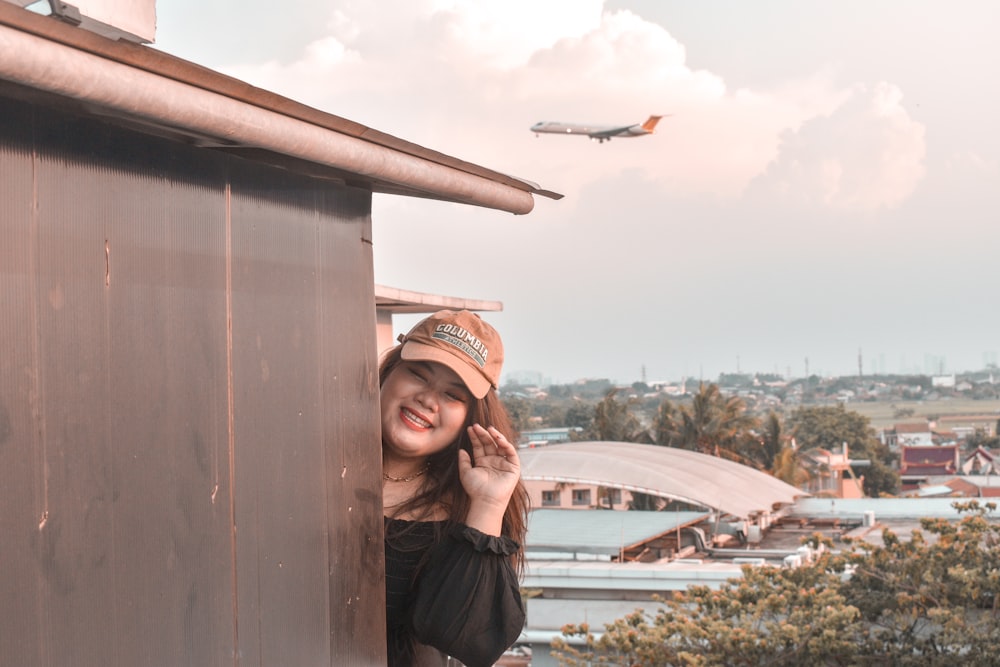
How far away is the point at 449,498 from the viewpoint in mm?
2473

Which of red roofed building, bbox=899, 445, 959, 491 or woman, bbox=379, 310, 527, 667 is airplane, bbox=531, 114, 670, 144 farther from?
woman, bbox=379, 310, 527, 667

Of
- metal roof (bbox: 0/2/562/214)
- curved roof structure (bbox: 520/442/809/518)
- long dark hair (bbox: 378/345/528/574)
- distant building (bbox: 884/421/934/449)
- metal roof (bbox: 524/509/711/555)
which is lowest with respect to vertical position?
distant building (bbox: 884/421/934/449)

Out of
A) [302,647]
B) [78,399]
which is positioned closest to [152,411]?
[78,399]

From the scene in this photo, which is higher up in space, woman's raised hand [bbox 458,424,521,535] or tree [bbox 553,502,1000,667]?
woman's raised hand [bbox 458,424,521,535]

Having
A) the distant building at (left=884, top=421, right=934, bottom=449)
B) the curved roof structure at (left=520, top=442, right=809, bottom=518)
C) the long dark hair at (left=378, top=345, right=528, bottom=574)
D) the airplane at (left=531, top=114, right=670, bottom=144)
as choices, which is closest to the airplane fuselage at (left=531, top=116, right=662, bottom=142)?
the airplane at (left=531, top=114, right=670, bottom=144)

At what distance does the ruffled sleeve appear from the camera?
7.22 ft

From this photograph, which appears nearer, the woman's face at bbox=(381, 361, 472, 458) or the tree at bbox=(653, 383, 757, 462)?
the woman's face at bbox=(381, 361, 472, 458)

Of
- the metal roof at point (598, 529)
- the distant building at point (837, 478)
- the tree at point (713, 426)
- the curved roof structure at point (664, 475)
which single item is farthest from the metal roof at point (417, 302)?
the distant building at point (837, 478)

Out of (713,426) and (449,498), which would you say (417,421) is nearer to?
(449,498)

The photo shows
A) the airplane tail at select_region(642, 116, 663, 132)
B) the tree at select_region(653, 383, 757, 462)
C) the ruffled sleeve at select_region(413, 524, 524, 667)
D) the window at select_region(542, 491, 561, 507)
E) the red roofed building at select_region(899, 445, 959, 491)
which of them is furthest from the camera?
the red roofed building at select_region(899, 445, 959, 491)

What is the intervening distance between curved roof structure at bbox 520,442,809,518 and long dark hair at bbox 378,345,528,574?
2305 centimetres

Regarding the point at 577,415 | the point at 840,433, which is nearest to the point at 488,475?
the point at 840,433

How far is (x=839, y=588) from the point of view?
45.8 ft

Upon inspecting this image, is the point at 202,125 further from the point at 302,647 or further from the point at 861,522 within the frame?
the point at 861,522
